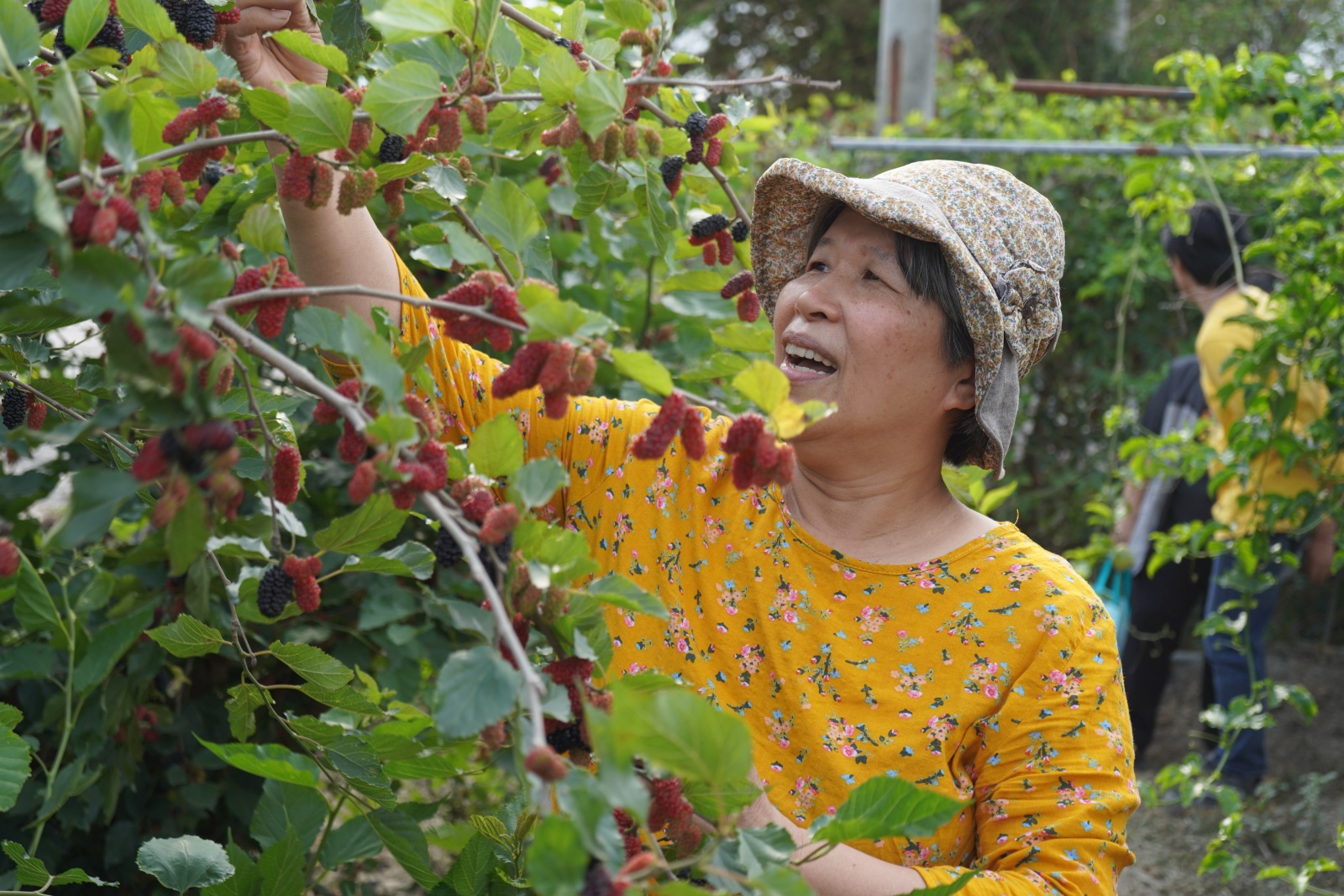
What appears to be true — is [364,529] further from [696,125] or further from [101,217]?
[696,125]

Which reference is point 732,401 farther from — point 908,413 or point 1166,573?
point 1166,573

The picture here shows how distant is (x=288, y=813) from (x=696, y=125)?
2.86 feet

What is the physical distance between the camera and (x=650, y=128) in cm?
128

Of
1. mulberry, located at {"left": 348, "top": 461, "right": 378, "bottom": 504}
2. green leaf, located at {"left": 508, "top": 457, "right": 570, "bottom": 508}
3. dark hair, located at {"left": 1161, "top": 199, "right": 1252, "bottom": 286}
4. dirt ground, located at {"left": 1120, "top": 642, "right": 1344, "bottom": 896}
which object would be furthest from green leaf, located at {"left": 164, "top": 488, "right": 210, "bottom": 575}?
dark hair, located at {"left": 1161, "top": 199, "right": 1252, "bottom": 286}

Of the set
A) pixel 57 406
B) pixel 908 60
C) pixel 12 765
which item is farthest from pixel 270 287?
pixel 908 60

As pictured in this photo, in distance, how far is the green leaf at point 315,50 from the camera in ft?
3.40

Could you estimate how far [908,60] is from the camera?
268 inches

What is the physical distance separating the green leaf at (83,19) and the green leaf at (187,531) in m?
0.48

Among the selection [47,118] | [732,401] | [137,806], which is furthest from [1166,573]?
[47,118]

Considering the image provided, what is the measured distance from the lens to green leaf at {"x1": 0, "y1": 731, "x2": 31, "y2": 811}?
3.82 ft

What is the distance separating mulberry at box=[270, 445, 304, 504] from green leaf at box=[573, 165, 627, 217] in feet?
1.67

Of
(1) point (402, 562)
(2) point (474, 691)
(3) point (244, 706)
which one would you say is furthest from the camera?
(3) point (244, 706)

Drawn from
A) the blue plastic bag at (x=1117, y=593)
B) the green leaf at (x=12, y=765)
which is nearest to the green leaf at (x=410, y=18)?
the green leaf at (x=12, y=765)

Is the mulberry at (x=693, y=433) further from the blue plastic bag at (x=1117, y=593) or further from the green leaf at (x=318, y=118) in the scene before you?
the blue plastic bag at (x=1117, y=593)
